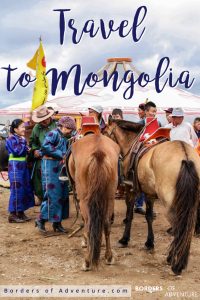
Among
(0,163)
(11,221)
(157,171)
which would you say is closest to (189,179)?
(157,171)

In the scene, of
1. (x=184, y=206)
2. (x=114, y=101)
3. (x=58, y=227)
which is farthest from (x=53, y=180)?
(x=114, y=101)

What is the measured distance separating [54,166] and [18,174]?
1.09 metres

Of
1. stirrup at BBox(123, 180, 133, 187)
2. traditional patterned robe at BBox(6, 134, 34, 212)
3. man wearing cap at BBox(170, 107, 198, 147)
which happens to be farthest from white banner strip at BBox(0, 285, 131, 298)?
traditional patterned robe at BBox(6, 134, 34, 212)

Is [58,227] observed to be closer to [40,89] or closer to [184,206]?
Result: [184,206]

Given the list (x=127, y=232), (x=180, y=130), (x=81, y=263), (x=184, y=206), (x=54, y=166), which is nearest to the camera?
(x=184, y=206)

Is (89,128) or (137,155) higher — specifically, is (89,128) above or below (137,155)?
above

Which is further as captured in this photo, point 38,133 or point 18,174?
point 38,133

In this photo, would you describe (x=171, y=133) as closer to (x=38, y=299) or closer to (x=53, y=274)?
(x=53, y=274)

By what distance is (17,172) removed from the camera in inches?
249

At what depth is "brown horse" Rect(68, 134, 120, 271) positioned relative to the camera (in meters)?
3.96

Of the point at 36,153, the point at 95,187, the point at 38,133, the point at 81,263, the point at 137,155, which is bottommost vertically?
the point at 81,263

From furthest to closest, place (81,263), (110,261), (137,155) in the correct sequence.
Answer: (137,155), (81,263), (110,261)

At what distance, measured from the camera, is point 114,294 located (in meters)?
3.55

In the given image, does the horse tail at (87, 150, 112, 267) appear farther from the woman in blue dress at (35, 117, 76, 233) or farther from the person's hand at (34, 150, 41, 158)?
the person's hand at (34, 150, 41, 158)
